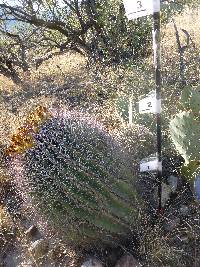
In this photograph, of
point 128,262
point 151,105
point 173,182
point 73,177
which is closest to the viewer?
point 73,177

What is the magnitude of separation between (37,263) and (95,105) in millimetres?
1965

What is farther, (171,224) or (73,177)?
(171,224)

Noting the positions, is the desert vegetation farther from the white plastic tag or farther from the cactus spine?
the white plastic tag

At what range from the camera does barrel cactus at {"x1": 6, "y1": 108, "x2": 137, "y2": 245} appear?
8.78 feet

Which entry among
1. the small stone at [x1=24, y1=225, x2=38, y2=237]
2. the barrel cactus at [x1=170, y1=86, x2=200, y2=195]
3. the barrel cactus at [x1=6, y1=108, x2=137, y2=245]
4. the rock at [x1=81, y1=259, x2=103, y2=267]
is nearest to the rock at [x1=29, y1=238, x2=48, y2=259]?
the small stone at [x1=24, y1=225, x2=38, y2=237]

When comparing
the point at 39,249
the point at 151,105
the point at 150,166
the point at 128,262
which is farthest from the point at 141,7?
the point at 39,249

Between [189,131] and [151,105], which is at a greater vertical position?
[151,105]

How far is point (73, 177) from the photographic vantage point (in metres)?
2.66

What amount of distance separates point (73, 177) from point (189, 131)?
2.80 feet

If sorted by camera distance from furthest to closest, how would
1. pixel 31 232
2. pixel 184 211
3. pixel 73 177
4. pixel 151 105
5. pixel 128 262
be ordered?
pixel 31 232 → pixel 184 211 → pixel 151 105 → pixel 128 262 → pixel 73 177

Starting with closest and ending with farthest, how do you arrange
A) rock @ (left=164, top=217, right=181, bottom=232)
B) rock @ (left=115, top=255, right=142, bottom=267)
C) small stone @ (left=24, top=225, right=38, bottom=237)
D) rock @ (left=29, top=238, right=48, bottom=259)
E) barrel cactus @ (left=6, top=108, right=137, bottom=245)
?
barrel cactus @ (left=6, top=108, right=137, bottom=245) → rock @ (left=115, top=255, right=142, bottom=267) → rock @ (left=164, top=217, right=181, bottom=232) → rock @ (left=29, top=238, right=48, bottom=259) → small stone @ (left=24, top=225, right=38, bottom=237)

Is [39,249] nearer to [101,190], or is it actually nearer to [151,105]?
[101,190]

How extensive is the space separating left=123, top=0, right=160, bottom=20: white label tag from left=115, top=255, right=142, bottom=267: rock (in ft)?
4.65

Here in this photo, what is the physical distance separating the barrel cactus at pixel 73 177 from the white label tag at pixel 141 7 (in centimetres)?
71
